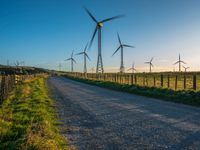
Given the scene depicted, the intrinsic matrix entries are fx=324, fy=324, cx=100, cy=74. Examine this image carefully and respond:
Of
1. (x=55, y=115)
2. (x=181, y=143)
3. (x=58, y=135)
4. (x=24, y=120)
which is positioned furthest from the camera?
(x=55, y=115)

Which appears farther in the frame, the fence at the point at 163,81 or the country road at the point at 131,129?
the fence at the point at 163,81

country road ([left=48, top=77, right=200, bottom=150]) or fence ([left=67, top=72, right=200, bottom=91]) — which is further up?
fence ([left=67, top=72, right=200, bottom=91])

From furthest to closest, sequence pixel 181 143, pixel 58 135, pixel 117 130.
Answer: pixel 117 130
pixel 58 135
pixel 181 143

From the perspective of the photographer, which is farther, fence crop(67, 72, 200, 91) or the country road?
fence crop(67, 72, 200, 91)

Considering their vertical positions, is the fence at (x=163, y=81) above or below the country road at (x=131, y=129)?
above

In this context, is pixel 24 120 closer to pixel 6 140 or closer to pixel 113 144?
pixel 6 140

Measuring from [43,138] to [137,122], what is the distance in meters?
4.34

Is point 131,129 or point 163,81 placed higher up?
point 163,81

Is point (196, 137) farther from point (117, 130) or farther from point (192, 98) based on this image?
point (192, 98)

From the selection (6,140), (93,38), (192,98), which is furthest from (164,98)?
(93,38)

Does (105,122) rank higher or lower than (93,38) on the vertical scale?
lower

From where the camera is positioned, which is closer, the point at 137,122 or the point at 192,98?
the point at 137,122

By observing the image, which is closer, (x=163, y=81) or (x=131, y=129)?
(x=131, y=129)

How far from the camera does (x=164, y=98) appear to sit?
2212cm
